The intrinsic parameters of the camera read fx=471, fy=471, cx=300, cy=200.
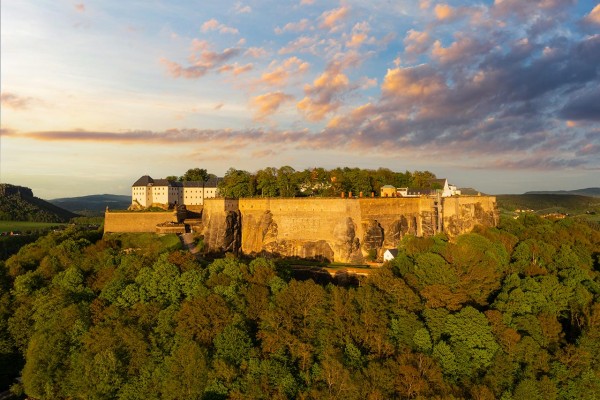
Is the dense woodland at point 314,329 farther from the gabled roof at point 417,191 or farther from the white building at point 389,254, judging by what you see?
the gabled roof at point 417,191

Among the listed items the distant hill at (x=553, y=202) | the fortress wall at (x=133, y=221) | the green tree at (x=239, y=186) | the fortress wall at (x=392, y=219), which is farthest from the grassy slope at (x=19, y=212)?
the distant hill at (x=553, y=202)

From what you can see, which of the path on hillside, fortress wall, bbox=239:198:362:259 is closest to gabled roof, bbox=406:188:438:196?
fortress wall, bbox=239:198:362:259

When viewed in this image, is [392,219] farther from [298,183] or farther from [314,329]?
[314,329]

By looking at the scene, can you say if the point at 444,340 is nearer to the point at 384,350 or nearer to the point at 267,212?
the point at 384,350

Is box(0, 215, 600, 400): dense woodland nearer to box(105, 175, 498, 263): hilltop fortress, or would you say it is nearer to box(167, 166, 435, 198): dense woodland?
box(105, 175, 498, 263): hilltop fortress

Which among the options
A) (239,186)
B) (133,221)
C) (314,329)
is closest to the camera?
(314,329)

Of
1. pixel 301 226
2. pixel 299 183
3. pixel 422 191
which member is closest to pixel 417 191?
pixel 422 191

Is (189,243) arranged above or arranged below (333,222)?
below
